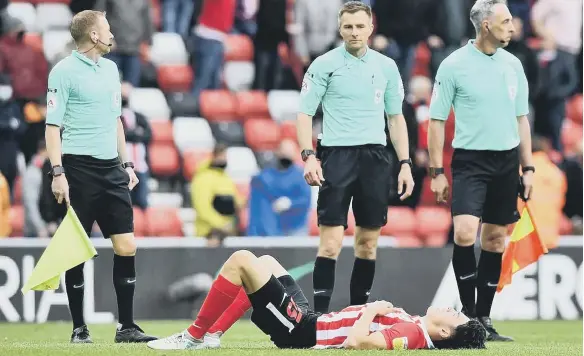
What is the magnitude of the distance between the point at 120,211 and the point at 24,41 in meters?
7.21

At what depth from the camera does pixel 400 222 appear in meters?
15.9

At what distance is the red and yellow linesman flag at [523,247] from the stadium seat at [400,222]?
518 centimetres

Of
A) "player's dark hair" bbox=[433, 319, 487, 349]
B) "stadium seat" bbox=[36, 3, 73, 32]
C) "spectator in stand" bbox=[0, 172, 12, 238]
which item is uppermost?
"stadium seat" bbox=[36, 3, 73, 32]

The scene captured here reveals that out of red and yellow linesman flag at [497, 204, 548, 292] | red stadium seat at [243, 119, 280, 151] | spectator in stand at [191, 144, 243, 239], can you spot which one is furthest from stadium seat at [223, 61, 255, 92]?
red and yellow linesman flag at [497, 204, 548, 292]

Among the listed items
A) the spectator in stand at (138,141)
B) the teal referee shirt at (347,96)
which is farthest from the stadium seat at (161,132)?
the teal referee shirt at (347,96)

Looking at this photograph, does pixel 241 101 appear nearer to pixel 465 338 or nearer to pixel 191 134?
pixel 191 134

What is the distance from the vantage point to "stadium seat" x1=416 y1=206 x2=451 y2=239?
16.0 m

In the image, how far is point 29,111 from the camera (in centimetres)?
1581

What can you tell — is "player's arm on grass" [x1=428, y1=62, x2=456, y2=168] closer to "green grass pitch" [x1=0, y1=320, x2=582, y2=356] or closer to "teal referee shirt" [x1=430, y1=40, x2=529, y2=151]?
"teal referee shirt" [x1=430, y1=40, x2=529, y2=151]

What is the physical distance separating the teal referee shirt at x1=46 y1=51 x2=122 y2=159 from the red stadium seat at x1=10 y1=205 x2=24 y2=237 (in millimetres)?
5512

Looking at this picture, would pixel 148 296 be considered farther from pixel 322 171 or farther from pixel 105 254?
pixel 322 171

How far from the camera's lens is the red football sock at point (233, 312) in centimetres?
856

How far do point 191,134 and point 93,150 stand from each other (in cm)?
741

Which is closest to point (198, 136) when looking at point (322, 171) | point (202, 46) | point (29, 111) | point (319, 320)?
point (202, 46)
